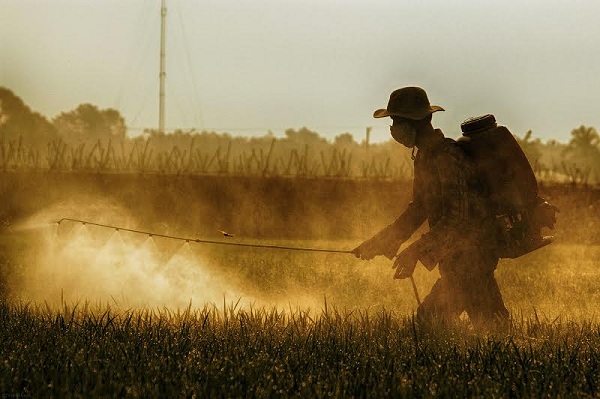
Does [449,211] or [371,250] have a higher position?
[449,211]

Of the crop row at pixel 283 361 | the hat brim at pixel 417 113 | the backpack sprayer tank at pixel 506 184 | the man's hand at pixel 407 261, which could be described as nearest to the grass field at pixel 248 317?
the crop row at pixel 283 361

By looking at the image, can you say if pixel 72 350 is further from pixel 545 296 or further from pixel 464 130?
pixel 545 296

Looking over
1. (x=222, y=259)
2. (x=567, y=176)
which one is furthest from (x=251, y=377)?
(x=567, y=176)

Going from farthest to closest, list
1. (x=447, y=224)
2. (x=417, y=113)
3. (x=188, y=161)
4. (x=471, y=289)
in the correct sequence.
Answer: (x=188, y=161) → (x=471, y=289) → (x=417, y=113) → (x=447, y=224)

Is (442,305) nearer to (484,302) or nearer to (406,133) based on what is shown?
(484,302)

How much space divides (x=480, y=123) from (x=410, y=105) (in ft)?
2.17

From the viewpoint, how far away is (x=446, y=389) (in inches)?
230

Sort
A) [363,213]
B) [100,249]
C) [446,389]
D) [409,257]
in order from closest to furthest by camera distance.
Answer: [446,389]
[409,257]
[100,249]
[363,213]

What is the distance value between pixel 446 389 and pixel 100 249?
7.13m

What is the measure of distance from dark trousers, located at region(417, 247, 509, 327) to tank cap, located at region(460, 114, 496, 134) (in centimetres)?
107

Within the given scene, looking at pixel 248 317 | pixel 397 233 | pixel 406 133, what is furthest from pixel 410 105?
pixel 248 317

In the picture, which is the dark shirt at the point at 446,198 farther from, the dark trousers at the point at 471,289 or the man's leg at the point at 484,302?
the man's leg at the point at 484,302

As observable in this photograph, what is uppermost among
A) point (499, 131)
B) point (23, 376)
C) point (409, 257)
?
point (499, 131)

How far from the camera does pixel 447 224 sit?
7.88 metres
